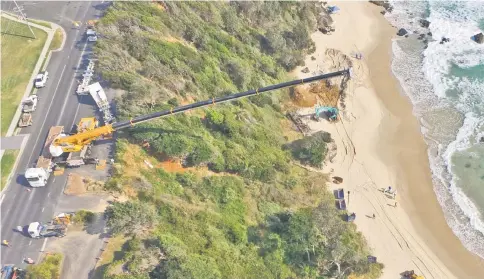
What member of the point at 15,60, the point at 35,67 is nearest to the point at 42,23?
the point at 15,60

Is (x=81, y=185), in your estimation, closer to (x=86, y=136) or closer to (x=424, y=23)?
(x=86, y=136)

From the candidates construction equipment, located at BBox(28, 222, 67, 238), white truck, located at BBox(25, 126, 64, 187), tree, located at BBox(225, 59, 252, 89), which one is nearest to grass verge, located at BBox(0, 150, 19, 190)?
white truck, located at BBox(25, 126, 64, 187)

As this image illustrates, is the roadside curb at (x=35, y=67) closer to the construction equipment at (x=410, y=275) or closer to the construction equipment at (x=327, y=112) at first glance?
the construction equipment at (x=327, y=112)

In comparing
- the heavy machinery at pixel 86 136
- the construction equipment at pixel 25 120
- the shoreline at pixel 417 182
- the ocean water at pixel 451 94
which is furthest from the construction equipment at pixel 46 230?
the ocean water at pixel 451 94

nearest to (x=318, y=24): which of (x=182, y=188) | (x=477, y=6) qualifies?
(x=477, y=6)

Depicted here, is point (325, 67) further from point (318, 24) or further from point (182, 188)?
point (182, 188)
